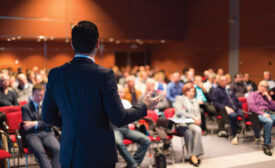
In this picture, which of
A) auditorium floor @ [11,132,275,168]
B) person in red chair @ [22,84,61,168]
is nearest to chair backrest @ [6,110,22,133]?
auditorium floor @ [11,132,275,168]

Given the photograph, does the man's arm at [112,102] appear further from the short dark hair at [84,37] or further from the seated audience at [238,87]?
the seated audience at [238,87]

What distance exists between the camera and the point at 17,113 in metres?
5.53

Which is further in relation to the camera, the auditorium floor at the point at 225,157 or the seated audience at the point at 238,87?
the seated audience at the point at 238,87

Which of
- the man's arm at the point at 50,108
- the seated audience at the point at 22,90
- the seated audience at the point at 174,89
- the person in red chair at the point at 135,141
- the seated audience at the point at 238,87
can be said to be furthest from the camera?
the seated audience at the point at 238,87

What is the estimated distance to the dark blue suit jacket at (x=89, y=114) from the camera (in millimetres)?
1567

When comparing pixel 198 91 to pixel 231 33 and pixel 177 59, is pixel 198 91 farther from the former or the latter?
Answer: pixel 177 59

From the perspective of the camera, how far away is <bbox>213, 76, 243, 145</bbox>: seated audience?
7.26 metres

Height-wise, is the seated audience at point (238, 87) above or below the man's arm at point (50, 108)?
below

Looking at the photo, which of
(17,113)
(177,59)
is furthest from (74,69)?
(177,59)

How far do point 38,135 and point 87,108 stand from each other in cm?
345

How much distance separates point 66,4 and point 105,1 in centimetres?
161

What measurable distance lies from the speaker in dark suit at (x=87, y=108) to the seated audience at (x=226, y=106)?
19.8 ft

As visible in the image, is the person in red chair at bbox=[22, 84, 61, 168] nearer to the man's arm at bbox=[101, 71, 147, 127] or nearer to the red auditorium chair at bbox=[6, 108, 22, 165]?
the red auditorium chair at bbox=[6, 108, 22, 165]

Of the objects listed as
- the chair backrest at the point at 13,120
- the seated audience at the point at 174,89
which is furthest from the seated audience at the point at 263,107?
the chair backrest at the point at 13,120
